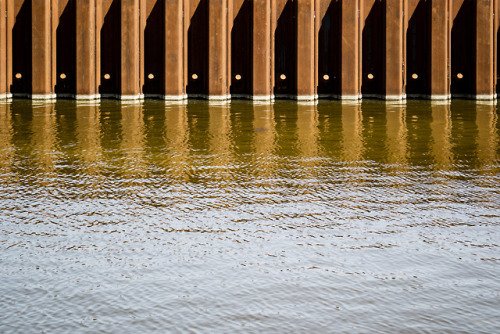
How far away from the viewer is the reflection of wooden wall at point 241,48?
73.8 ft

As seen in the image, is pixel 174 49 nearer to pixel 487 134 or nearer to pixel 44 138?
pixel 44 138

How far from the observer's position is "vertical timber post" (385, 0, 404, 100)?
74.9 ft

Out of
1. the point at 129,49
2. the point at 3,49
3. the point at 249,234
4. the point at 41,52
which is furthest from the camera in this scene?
the point at 3,49

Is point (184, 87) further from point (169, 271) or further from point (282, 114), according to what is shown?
point (169, 271)

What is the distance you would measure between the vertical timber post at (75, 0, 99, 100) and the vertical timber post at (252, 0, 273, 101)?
476cm

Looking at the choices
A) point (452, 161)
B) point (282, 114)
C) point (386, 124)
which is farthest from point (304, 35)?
point (452, 161)

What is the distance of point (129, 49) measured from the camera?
885 inches

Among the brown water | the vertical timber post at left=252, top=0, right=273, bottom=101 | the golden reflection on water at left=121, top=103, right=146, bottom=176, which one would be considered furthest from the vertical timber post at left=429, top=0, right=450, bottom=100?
the brown water

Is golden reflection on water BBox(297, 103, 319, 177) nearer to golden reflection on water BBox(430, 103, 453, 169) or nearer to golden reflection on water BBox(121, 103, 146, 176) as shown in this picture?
golden reflection on water BBox(430, 103, 453, 169)

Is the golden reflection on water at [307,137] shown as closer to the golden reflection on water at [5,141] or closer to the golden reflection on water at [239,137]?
the golden reflection on water at [239,137]

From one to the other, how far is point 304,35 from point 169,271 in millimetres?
17722

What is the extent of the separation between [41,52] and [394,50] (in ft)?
34.6

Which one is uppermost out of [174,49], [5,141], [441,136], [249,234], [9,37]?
[9,37]

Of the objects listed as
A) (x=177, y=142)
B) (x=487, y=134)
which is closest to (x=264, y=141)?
(x=177, y=142)
